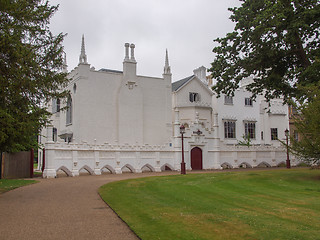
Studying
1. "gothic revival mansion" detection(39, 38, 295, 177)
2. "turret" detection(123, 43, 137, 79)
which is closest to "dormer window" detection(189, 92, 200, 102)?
"gothic revival mansion" detection(39, 38, 295, 177)

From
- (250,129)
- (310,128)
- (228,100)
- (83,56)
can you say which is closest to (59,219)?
(310,128)

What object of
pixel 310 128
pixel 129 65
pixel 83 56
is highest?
pixel 83 56

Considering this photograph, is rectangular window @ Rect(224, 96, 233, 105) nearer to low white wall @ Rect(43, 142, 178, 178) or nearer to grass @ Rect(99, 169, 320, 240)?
low white wall @ Rect(43, 142, 178, 178)

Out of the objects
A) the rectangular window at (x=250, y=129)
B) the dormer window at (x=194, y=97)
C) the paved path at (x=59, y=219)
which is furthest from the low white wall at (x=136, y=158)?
the paved path at (x=59, y=219)

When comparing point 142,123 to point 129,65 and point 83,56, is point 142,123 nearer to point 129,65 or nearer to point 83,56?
point 129,65

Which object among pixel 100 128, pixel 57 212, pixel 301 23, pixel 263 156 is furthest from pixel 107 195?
pixel 263 156

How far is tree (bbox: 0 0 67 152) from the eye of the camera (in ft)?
42.4

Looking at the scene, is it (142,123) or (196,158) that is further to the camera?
(142,123)

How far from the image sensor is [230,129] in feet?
152

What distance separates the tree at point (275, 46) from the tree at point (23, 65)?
12890mm

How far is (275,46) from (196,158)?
15.9 meters

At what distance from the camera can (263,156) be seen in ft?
130

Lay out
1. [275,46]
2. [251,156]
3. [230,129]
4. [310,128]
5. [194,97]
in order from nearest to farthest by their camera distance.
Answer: [310,128] < [275,46] < [251,156] < [194,97] < [230,129]

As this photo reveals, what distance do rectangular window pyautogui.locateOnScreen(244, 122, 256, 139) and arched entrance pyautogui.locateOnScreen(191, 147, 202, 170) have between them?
44.2 feet
